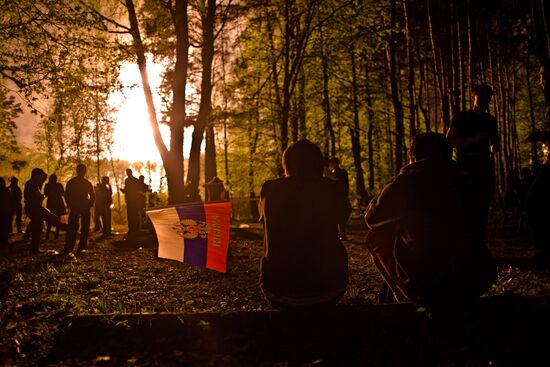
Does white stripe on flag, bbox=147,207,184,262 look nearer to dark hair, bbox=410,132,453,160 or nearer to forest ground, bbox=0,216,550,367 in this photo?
forest ground, bbox=0,216,550,367

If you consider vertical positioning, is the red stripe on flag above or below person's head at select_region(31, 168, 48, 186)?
below

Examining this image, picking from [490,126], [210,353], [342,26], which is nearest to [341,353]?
[210,353]

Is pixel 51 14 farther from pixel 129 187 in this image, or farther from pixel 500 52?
pixel 500 52

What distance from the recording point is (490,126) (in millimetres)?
6516

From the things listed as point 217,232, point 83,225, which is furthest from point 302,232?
point 83,225

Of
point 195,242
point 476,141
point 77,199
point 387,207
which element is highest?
point 476,141

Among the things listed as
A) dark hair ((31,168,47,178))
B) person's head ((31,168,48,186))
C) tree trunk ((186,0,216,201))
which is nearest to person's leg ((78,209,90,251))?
person's head ((31,168,48,186))

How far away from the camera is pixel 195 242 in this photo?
7301 mm

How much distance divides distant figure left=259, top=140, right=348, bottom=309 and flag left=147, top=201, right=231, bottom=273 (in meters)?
2.96

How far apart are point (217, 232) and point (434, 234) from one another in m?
3.98

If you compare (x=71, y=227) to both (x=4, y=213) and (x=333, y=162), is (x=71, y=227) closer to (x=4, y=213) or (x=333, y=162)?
(x=4, y=213)

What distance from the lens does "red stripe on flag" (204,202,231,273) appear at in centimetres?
714

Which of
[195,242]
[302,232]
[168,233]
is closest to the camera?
[302,232]

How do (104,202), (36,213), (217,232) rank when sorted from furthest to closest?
(104,202) < (36,213) < (217,232)
